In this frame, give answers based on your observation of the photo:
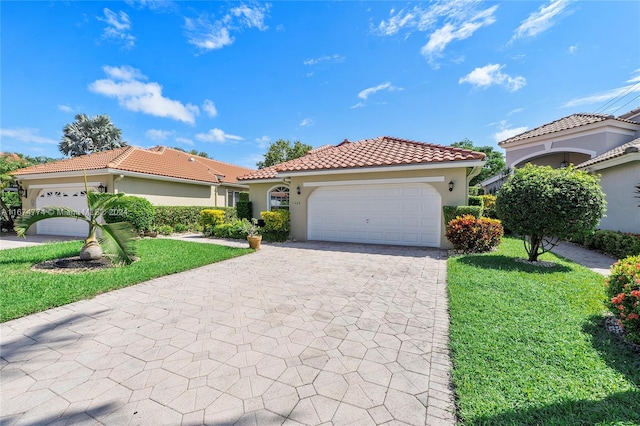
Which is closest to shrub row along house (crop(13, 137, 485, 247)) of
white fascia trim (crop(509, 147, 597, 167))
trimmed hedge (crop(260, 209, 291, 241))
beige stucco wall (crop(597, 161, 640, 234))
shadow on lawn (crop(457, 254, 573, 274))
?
trimmed hedge (crop(260, 209, 291, 241))

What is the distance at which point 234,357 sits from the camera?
3217 mm

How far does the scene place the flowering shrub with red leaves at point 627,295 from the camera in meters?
3.18

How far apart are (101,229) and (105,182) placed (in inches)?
361

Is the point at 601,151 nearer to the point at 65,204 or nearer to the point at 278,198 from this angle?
the point at 278,198

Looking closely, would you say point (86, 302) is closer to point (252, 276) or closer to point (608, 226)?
point (252, 276)

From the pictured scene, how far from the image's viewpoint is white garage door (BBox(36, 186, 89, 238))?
14913 mm

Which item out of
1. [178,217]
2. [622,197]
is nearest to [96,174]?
[178,217]

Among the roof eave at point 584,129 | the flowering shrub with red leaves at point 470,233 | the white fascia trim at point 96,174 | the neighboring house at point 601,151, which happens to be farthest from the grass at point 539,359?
the white fascia trim at point 96,174

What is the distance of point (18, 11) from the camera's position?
29.9 ft

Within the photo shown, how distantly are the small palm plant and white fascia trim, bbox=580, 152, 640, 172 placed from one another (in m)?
16.6

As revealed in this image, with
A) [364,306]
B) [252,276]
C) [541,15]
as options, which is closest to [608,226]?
[541,15]

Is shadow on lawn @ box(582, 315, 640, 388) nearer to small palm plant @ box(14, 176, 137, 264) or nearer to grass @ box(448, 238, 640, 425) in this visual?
grass @ box(448, 238, 640, 425)

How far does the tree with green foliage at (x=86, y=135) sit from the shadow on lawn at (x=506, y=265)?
34.4 metres

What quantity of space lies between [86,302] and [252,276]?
133 inches
